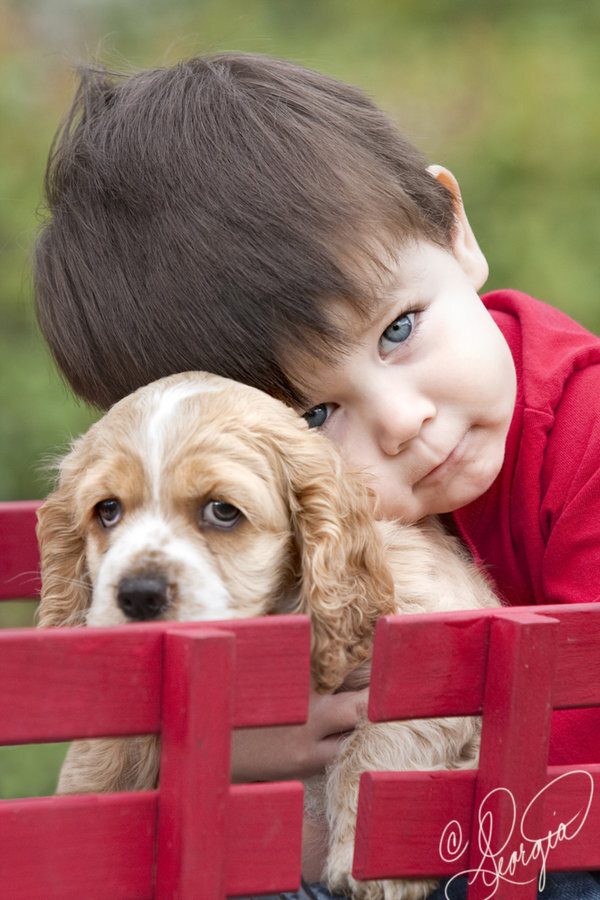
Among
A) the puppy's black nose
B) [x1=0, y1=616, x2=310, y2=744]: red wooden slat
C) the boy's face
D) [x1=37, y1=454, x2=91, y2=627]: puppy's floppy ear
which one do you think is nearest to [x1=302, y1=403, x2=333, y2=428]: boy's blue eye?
the boy's face

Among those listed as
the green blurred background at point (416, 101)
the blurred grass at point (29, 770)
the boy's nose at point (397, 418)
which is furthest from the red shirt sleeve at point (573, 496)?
the green blurred background at point (416, 101)

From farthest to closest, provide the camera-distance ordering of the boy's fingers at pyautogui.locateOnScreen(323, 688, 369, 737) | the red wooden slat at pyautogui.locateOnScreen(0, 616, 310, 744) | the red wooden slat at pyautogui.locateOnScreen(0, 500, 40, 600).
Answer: the red wooden slat at pyautogui.locateOnScreen(0, 500, 40, 600)
the boy's fingers at pyautogui.locateOnScreen(323, 688, 369, 737)
the red wooden slat at pyautogui.locateOnScreen(0, 616, 310, 744)

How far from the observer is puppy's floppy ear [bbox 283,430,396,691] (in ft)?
7.13

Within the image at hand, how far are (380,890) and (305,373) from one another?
3.34 feet

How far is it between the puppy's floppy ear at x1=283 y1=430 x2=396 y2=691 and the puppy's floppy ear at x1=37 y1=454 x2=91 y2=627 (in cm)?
46

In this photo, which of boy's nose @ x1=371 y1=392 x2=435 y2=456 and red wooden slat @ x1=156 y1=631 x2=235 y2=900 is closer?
red wooden slat @ x1=156 y1=631 x2=235 y2=900

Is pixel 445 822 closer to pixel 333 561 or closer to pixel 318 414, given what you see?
pixel 333 561

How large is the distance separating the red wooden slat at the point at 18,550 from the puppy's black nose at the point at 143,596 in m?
1.04

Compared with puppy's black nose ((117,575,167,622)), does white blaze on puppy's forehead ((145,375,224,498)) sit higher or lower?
higher

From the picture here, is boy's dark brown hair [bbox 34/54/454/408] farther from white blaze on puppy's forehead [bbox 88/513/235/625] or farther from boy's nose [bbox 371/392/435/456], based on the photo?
white blaze on puppy's forehead [bbox 88/513/235/625]

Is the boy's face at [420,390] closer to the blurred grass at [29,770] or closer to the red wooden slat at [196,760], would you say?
the red wooden slat at [196,760]

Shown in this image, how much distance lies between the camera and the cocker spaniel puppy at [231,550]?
205 centimetres

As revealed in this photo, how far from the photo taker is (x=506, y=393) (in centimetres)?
265

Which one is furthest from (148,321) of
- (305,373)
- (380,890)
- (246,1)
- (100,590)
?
(246,1)
